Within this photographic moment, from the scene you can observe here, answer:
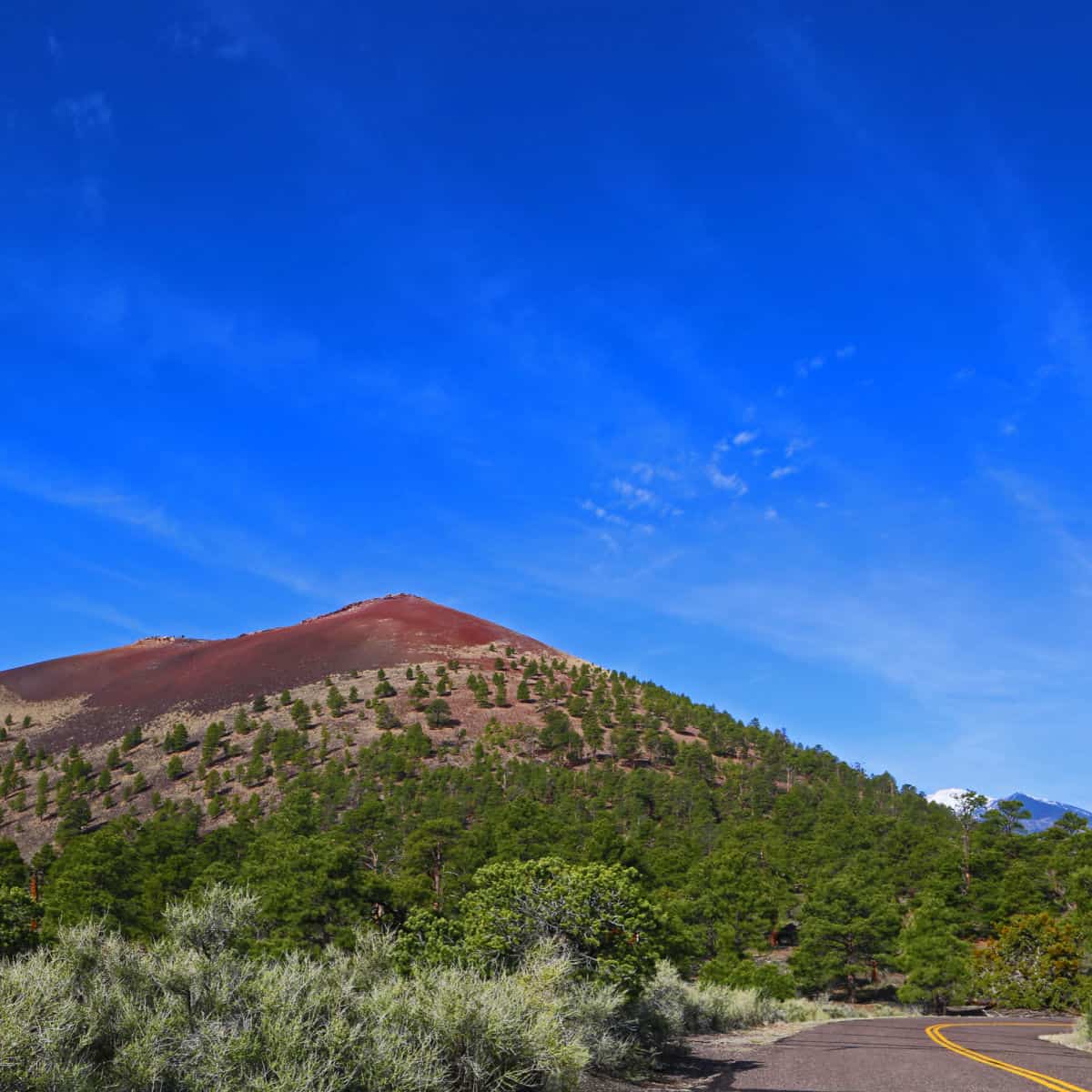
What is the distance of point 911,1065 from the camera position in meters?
15.2

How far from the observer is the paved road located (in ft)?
40.9

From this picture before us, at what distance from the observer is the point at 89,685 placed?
139500mm

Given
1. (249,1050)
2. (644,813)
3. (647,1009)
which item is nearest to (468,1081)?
(249,1050)

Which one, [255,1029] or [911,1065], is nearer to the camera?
[255,1029]

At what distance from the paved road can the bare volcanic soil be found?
109832mm

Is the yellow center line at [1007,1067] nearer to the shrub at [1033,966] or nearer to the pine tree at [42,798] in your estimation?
the shrub at [1033,966]

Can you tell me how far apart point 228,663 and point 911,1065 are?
139 m

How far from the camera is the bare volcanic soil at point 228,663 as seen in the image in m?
122

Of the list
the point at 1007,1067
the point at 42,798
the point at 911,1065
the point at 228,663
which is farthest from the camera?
the point at 228,663

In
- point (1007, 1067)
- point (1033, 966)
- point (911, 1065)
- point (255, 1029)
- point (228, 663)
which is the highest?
point (228, 663)

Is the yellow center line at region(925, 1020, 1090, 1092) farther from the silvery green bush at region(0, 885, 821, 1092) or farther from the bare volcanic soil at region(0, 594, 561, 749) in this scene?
the bare volcanic soil at region(0, 594, 561, 749)

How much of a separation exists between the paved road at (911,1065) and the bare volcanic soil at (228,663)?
360ft

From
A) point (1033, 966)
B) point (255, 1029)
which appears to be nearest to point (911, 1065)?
point (255, 1029)

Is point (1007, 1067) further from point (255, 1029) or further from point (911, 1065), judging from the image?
point (255, 1029)
